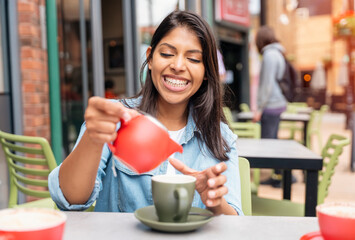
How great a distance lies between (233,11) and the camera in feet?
25.8

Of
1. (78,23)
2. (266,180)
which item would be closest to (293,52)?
(266,180)

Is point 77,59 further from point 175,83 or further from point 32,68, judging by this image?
point 175,83

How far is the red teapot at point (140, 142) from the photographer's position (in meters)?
0.76

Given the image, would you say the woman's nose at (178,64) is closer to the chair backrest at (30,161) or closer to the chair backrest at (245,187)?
the chair backrest at (245,187)

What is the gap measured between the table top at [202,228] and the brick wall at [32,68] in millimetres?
2171

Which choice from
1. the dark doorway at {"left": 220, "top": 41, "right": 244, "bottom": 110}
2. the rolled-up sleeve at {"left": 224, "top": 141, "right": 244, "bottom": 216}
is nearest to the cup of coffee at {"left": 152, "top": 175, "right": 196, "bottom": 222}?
the rolled-up sleeve at {"left": 224, "top": 141, "right": 244, "bottom": 216}

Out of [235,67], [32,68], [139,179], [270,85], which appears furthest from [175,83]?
[235,67]

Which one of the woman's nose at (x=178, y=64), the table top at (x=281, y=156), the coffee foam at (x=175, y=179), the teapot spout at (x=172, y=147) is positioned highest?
the woman's nose at (x=178, y=64)

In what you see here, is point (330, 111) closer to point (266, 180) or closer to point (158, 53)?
point (266, 180)

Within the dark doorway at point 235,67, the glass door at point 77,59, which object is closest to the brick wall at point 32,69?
the glass door at point 77,59

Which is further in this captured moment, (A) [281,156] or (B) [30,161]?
(A) [281,156]

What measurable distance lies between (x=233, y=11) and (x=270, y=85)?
4001 mm

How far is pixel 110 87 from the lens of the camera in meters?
4.62

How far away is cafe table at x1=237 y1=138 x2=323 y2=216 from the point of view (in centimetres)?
212
